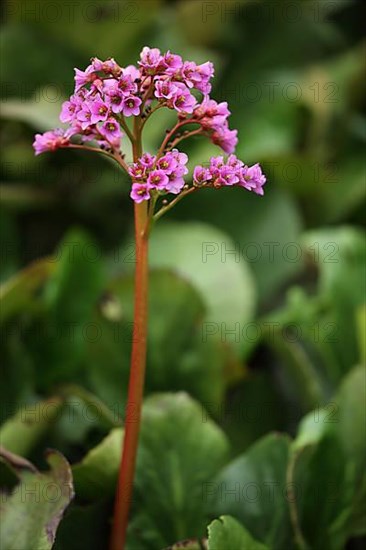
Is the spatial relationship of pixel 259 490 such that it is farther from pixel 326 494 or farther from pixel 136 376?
pixel 136 376

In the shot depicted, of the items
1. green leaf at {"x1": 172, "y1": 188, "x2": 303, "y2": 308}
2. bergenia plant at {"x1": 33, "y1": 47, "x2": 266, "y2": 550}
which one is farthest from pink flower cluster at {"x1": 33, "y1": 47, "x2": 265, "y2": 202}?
green leaf at {"x1": 172, "y1": 188, "x2": 303, "y2": 308}

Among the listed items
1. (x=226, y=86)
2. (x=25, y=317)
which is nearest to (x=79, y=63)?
(x=226, y=86)

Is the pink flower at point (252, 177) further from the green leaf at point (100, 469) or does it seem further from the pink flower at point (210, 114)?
the green leaf at point (100, 469)

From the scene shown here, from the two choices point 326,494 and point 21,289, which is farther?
point 21,289

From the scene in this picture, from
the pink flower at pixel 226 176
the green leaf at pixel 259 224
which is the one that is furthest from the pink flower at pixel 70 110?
the green leaf at pixel 259 224

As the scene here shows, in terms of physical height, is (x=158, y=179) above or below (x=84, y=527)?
above

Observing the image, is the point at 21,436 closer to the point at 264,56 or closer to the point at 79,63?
the point at 79,63

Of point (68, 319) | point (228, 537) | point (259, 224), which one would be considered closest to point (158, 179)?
point (228, 537)
